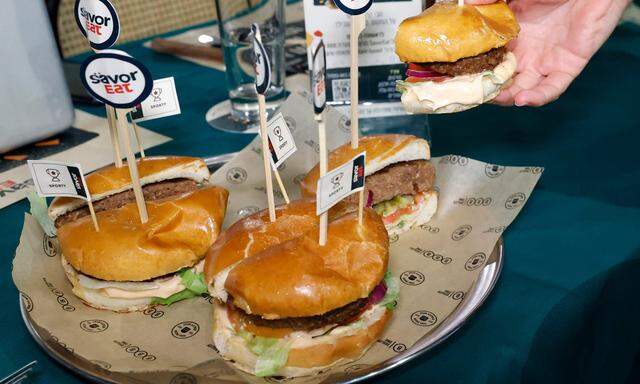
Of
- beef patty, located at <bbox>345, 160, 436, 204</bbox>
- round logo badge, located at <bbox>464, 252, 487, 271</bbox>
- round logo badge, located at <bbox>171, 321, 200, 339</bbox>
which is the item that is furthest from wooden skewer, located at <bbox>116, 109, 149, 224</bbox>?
round logo badge, located at <bbox>464, 252, 487, 271</bbox>

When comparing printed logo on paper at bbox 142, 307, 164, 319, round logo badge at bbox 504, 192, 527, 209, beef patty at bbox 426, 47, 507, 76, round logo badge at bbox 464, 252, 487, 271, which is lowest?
printed logo on paper at bbox 142, 307, 164, 319

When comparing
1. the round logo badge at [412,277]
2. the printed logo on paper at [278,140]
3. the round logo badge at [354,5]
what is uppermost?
the round logo badge at [354,5]

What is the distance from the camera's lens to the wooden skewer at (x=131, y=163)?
1.97 metres

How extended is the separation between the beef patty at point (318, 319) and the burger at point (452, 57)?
0.92m

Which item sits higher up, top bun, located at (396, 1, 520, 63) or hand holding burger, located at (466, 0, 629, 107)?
top bun, located at (396, 1, 520, 63)

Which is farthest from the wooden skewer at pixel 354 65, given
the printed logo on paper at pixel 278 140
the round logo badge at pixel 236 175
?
the round logo badge at pixel 236 175

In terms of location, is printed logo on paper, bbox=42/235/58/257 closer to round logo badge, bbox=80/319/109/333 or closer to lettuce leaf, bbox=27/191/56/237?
lettuce leaf, bbox=27/191/56/237

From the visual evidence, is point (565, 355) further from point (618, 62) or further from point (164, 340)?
point (618, 62)

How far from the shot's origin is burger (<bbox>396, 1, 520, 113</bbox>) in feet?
7.54

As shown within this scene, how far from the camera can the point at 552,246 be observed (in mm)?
2162

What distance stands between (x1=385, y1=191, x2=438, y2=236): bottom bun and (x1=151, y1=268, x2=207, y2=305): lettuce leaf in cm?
80

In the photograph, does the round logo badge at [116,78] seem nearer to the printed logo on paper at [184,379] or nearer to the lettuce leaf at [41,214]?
the lettuce leaf at [41,214]

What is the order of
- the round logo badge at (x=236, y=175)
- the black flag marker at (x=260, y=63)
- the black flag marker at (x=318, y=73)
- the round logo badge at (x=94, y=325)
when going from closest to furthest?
the black flag marker at (x=318, y=73)
the black flag marker at (x=260, y=63)
the round logo badge at (x=94, y=325)
the round logo badge at (x=236, y=175)

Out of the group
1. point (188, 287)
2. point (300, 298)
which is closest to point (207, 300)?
point (188, 287)
